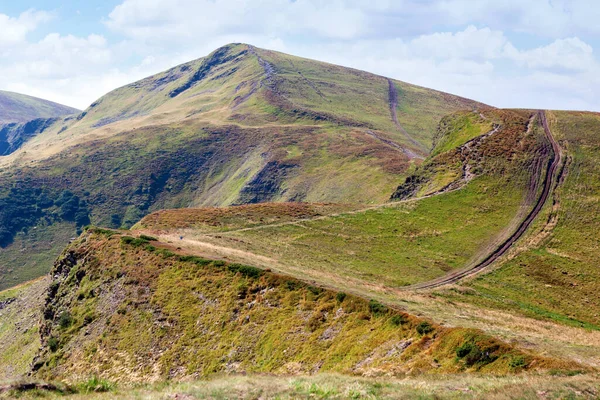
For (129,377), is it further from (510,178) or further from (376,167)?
(376,167)

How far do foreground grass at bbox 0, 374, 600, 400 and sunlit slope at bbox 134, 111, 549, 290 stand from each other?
27661 millimetres

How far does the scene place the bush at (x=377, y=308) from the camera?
36.3 meters

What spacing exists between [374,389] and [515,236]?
197ft

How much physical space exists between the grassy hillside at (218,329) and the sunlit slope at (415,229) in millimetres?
8226

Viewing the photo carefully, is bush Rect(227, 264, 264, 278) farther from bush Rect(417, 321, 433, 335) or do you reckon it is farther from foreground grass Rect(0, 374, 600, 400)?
foreground grass Rect(0, 374, 600, 400)

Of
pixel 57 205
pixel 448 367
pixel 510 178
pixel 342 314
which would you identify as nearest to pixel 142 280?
pixel 342 314

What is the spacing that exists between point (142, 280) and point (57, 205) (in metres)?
169

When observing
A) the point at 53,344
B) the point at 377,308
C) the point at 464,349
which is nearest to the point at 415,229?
the point at 377,308

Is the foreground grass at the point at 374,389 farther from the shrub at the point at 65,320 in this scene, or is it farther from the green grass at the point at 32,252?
the green grass at the point at 32,252

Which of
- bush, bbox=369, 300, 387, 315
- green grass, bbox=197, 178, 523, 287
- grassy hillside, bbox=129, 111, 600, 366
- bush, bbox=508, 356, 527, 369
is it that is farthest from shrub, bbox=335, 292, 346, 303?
bush, bbox=508, 356, 527, 369

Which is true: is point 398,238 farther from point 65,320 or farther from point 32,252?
point 32,252

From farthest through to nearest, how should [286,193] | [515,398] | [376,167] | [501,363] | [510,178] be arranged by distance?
[286,193], [376,167], [510,178], [501,363], [515,398]

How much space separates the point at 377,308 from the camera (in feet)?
120

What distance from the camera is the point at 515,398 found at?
18.5 metres
